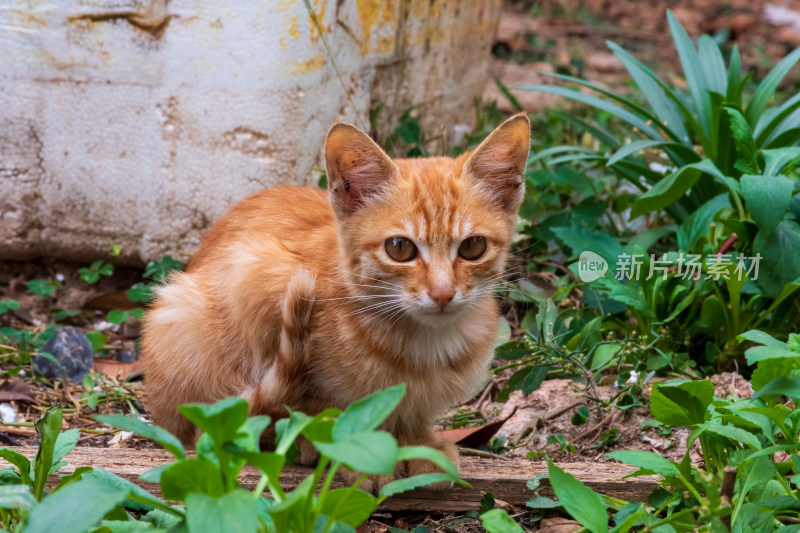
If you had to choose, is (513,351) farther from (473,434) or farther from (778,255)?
(778,255)

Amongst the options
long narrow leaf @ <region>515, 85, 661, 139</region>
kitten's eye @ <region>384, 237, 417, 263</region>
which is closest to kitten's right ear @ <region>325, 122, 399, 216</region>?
kitten's eye @ <region>384, 237, 417, 263</region>

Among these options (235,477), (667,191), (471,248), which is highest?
(667,191)

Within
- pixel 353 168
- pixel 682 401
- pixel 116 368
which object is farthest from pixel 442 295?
pixel 116 368

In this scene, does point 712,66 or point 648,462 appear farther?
point 712,66

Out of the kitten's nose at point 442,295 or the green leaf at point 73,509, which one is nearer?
the green leaf at point 73,509

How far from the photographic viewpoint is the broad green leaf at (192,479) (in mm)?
1566

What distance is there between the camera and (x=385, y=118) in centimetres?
439

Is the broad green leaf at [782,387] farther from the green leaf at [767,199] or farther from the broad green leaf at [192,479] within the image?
the broad green leaf at [192,479]

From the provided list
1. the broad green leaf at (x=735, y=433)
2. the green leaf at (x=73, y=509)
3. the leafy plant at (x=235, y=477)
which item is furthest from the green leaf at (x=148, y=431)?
the broad green leaf at (x=735, y=433)

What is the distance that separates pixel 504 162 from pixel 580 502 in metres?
1.08

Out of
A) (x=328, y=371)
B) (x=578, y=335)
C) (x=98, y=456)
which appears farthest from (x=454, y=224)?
(x=98, y=456)

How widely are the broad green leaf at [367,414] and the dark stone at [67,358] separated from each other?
214 centimetres

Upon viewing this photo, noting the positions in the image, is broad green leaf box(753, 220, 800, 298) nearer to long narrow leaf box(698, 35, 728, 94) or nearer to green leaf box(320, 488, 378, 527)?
long narrow leaf box(698, 35, 728, 94)

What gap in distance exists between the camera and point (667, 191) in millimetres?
3172
